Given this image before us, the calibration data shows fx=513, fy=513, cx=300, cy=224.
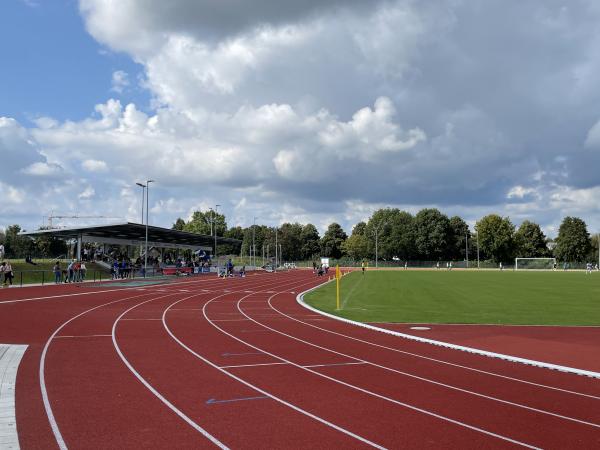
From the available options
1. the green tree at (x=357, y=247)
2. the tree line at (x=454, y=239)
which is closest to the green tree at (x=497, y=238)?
the tree line at (x=454, y=239)

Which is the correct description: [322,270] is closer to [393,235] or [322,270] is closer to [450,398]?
[450,398]

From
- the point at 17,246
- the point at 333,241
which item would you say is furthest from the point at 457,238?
the point at 17,246

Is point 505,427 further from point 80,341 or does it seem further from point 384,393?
point 80,341

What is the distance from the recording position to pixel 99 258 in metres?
61.2

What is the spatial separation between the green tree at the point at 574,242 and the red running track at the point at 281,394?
12589cm

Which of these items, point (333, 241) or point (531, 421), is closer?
point (531, 421)

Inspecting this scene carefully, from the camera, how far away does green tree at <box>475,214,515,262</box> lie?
117 m

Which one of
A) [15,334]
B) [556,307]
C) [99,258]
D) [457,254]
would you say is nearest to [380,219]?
[457,254]

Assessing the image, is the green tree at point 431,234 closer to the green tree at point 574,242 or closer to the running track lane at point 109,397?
the green tree at point 574,242

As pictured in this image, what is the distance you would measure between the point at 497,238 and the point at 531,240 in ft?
50.0

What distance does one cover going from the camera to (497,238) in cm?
11694

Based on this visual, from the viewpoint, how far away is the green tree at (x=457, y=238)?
123 m

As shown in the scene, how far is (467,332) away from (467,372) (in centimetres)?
539

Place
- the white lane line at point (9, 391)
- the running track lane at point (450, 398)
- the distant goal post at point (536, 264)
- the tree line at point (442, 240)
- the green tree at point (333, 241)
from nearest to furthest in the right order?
the white lane line at point (9, 391)
the running track lane at point (450, 398)
the distant goal post at point (536, 264)
the tree line at point (442, 240)
the green tree at point (333, 241)
